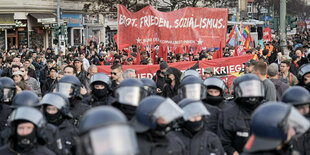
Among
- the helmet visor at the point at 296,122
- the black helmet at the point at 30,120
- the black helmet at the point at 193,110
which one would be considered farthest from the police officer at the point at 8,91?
the helmet visor at the point at 296,122

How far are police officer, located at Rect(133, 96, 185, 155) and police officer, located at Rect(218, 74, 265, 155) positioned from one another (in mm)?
1533

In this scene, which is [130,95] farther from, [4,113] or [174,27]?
[174,27]

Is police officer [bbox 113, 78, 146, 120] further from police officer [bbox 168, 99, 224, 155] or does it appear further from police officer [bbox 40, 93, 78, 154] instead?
police officer [bbox 40, 93, 78, 154]

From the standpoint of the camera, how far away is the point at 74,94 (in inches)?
316

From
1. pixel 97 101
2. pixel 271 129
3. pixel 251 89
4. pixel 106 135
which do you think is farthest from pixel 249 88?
pixel 106 135

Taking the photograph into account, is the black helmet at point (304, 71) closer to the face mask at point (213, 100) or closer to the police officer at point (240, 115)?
the face mask at point (213, 100)

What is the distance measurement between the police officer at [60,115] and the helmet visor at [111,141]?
3.19 metres

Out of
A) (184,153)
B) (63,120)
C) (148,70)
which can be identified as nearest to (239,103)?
(184,153)

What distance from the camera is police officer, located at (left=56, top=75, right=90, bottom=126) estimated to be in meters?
7.85

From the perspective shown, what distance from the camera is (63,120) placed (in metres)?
6.94

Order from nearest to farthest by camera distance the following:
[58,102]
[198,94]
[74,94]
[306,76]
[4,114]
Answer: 1. [58,102]
2. [198,94]
3. [4,114]
4. [74,94]
5. [306,76]

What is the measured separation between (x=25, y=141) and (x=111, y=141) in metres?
1.96

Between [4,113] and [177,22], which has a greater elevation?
[177,22]

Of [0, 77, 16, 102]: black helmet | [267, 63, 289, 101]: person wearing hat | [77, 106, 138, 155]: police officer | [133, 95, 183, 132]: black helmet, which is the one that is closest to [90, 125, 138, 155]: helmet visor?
[77, 106, 138, 155]: police officer
